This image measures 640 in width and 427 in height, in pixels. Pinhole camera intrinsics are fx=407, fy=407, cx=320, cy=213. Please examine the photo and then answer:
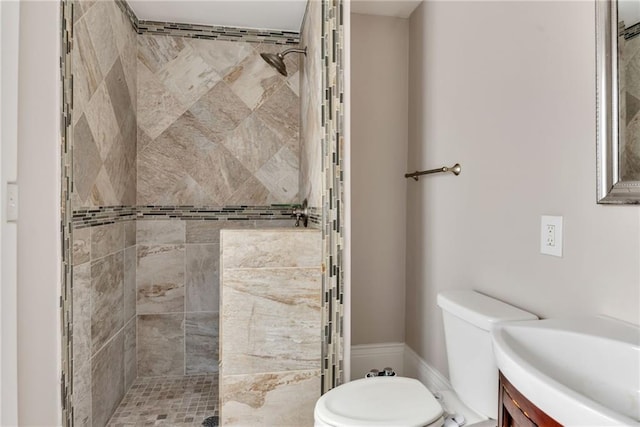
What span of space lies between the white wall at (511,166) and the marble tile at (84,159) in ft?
5.39

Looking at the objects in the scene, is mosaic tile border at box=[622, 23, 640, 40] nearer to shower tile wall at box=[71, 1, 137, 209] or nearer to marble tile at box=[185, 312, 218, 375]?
shower tile wall at box=[71, 1, 137, 209]

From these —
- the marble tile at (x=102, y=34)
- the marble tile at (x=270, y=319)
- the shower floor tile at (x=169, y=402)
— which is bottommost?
the shower floor tile at (x=169, y=402)

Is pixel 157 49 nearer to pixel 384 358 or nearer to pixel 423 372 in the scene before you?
pixel 384 358

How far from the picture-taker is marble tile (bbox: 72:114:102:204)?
1.67m

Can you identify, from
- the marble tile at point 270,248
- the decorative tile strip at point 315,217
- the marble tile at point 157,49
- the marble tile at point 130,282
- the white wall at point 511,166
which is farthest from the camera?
the marble tile at point 157,49

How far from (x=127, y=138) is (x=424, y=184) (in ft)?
5.64

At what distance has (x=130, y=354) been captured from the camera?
2441 mm

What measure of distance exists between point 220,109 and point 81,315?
4.90 ft

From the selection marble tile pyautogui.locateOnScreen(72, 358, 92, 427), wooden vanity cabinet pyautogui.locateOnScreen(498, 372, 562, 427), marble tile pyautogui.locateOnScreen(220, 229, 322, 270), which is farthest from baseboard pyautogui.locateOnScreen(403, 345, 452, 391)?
marble tile pyautogui.locateOnScreen(72, 358, 92, 427)

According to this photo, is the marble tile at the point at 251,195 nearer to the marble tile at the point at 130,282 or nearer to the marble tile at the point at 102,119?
the marble tile at the point at 130,282

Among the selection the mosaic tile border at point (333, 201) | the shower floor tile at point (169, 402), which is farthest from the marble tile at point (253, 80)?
the shower floor tile at point (169, 402)

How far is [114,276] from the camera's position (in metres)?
2.14

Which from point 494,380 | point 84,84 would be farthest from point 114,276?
point 494,380

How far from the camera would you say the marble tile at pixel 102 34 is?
182cm
